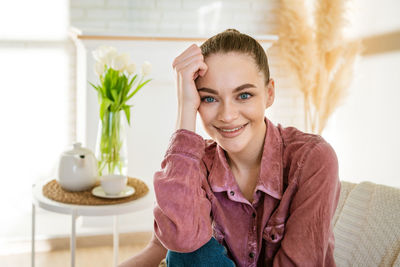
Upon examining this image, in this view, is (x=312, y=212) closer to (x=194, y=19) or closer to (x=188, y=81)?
(x=188, y=81)

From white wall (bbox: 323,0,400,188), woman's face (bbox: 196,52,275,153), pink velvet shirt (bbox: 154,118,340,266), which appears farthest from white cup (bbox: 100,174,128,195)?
white wall (bbox: 323,0,400,188)

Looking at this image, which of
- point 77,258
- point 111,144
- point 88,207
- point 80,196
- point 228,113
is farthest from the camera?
point 77,258

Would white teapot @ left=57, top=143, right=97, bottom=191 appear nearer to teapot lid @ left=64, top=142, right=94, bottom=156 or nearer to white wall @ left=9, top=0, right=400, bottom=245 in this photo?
teapot lid @ left=64, top=142, right=94, bottom=156

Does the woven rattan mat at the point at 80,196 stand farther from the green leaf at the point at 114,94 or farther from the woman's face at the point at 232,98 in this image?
the woman's face at the point at 232,98

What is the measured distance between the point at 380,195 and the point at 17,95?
7.67 ft

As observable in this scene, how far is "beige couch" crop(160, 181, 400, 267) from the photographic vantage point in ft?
4.28

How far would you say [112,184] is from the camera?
1909 millimetres

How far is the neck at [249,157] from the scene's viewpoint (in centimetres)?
139

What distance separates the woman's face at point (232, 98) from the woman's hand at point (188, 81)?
25 millimetres

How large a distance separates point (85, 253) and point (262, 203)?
1877 mm

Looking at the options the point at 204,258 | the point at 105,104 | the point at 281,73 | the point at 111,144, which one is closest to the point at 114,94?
the point at 105,104

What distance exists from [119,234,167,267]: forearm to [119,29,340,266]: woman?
159 millimetres

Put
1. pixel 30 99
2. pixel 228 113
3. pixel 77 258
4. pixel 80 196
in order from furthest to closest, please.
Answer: pixel 30 99 < pixel 77 258 < pixel 80 196 < pixel 228 113

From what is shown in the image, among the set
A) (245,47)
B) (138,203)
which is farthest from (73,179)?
(245,47)
